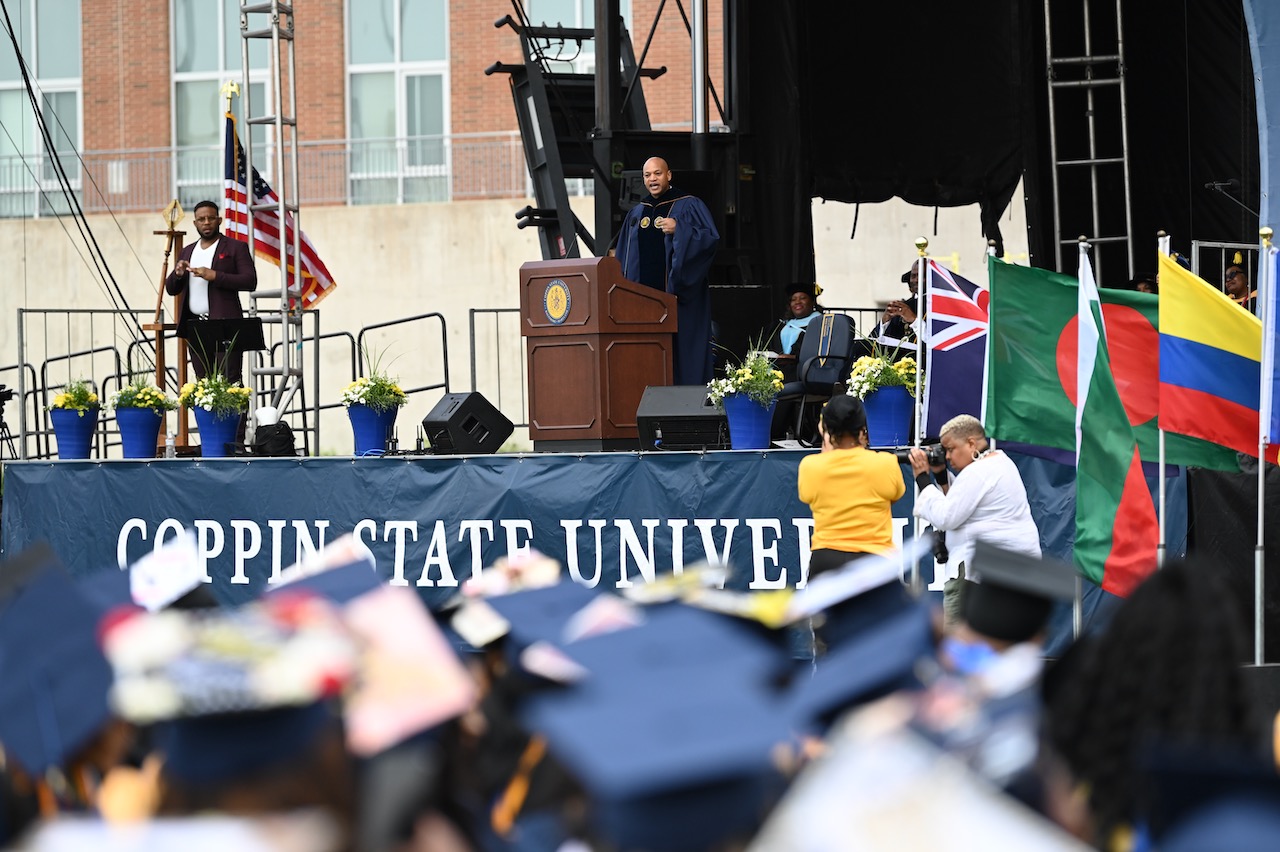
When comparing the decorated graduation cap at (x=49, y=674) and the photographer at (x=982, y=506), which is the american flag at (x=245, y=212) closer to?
the photographer at (x=982, y=506)

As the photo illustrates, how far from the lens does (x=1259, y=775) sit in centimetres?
204

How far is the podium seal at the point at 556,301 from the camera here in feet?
36.8

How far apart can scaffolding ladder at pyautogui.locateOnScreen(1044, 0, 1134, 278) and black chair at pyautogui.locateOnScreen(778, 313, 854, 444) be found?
3067mm

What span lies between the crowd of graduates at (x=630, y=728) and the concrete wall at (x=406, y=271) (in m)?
20.7

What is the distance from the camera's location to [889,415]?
10.4 metres

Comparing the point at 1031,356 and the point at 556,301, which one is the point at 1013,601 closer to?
the point at 1031,356

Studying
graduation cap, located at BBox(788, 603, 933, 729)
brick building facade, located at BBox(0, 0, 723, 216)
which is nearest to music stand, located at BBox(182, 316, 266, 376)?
graduation cap, located at BBox(788, 603, 933, 729)

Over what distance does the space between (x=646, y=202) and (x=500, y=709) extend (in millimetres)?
9410

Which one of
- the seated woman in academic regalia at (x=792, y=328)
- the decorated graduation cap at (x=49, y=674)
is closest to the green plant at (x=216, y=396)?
the seated woman in academic regalia at (x=792, y=328)

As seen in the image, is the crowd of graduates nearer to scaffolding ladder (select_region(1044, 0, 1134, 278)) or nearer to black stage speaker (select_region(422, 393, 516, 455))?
black stage speaker (select_region(422, 393, 516, 455))

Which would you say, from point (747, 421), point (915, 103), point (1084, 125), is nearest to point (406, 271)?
point (915, 103)

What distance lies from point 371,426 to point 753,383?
2.93 meters

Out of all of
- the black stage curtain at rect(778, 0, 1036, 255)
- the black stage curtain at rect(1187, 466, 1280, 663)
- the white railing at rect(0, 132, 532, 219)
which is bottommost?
the black stage curtain at rect(1187, 466, 1280, 663)

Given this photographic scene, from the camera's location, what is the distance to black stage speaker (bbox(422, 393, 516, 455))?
11336 millimetres
